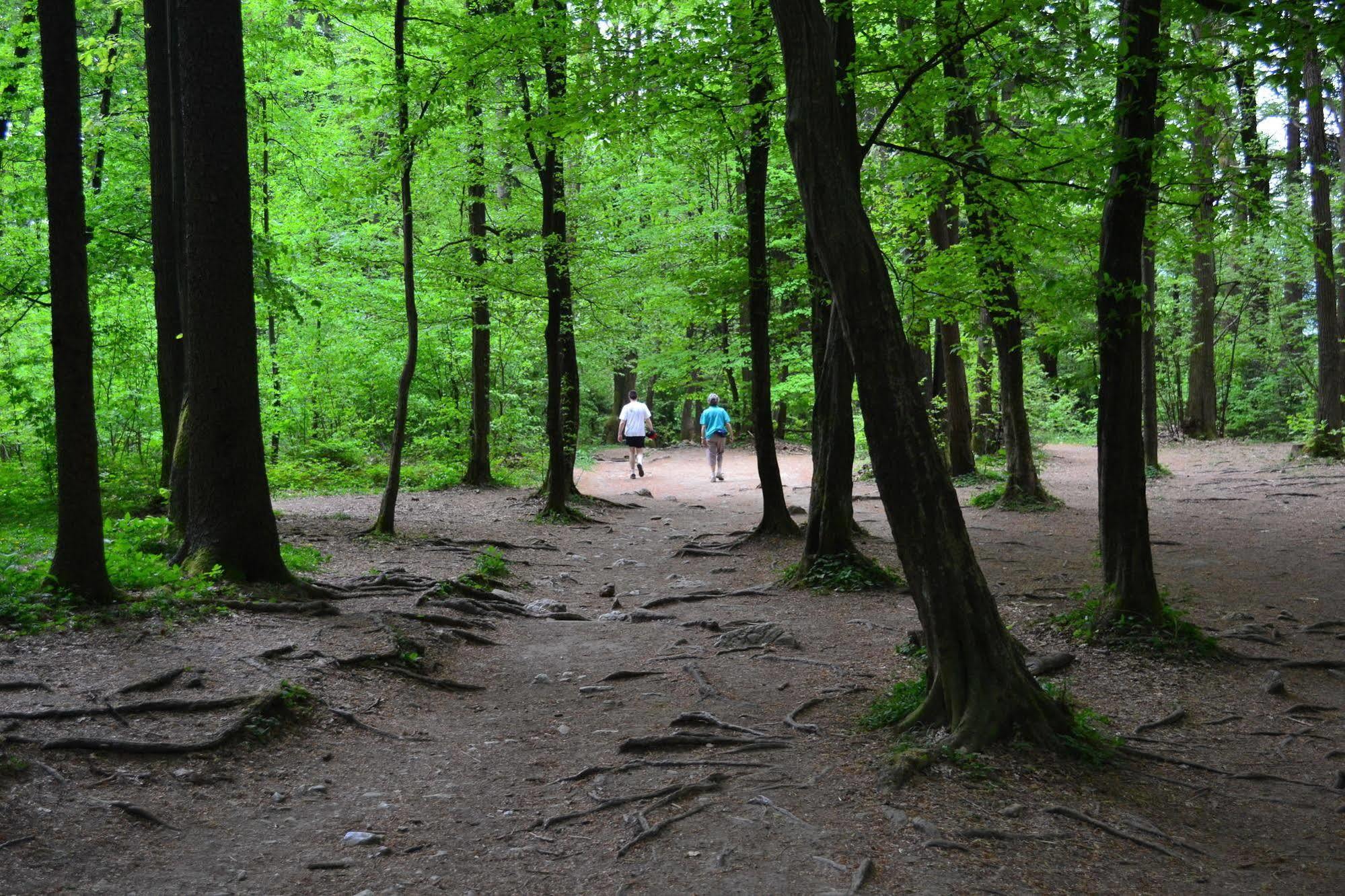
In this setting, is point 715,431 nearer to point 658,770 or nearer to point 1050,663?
point 1050,663

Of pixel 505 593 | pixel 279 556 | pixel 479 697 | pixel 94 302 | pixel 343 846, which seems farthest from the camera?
pixel 94 302

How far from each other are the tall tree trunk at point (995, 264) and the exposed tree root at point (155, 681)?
24.9 feet

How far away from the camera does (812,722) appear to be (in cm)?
603

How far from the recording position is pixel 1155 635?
7051mm

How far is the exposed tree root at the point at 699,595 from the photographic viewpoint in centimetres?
1027

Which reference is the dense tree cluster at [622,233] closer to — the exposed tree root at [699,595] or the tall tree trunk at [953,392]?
the tall tree trunk at [953,392]

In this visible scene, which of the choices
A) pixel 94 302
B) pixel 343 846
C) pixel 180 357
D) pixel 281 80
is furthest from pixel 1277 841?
pixel 281 80

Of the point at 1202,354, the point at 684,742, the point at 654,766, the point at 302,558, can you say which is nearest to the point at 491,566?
the point at 302,558

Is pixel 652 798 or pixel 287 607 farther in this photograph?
pixel 287 607

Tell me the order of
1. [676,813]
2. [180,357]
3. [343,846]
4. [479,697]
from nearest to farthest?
1. [343,846]
2. [676,813]
3. [479,697]
4. [180,357]

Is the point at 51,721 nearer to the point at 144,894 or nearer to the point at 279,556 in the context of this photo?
the point at 144,894

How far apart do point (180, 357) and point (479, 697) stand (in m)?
7.42

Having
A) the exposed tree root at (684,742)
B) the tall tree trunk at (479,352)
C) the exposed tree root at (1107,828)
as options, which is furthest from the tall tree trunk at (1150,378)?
the exposed tree root at (1107,828)

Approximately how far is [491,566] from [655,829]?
704cm
